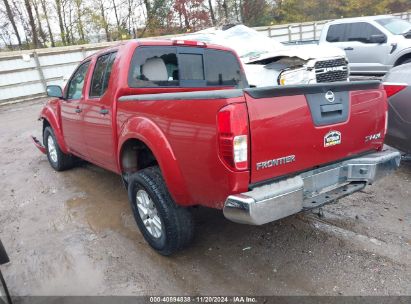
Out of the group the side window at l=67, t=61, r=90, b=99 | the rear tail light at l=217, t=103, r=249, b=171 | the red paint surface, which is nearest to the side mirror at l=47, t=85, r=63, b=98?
the side window at l=67, t=61, r=90, b=99

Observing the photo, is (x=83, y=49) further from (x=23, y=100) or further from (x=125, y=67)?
(x=125, y=67)

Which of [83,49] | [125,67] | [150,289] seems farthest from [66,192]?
[83,49]

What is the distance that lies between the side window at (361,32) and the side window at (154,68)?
25.7 ft

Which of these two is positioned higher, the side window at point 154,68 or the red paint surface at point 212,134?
the side window at point 154,68

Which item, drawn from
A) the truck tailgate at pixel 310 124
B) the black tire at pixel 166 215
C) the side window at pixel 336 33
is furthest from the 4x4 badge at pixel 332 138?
the side window at pixel 336 33

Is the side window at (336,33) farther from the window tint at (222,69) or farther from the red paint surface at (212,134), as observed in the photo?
the red paint surface at (212,134)

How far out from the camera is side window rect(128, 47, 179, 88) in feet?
13.0

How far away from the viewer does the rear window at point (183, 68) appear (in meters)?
4.02

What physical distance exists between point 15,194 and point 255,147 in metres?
4.39

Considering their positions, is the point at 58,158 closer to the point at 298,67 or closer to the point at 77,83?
the point at 77,83

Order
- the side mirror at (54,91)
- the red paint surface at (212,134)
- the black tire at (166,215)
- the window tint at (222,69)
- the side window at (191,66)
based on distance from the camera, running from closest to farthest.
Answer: the red paint surface at (212,134) < the black tire at (166,215) < the side window at (191,66) < the window tint at (222,69) < the side mirror at (54,91)

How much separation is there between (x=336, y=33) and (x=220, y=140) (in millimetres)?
9836

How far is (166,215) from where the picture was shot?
322cm

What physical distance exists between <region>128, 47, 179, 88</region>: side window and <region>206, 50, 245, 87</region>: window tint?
0.46m
